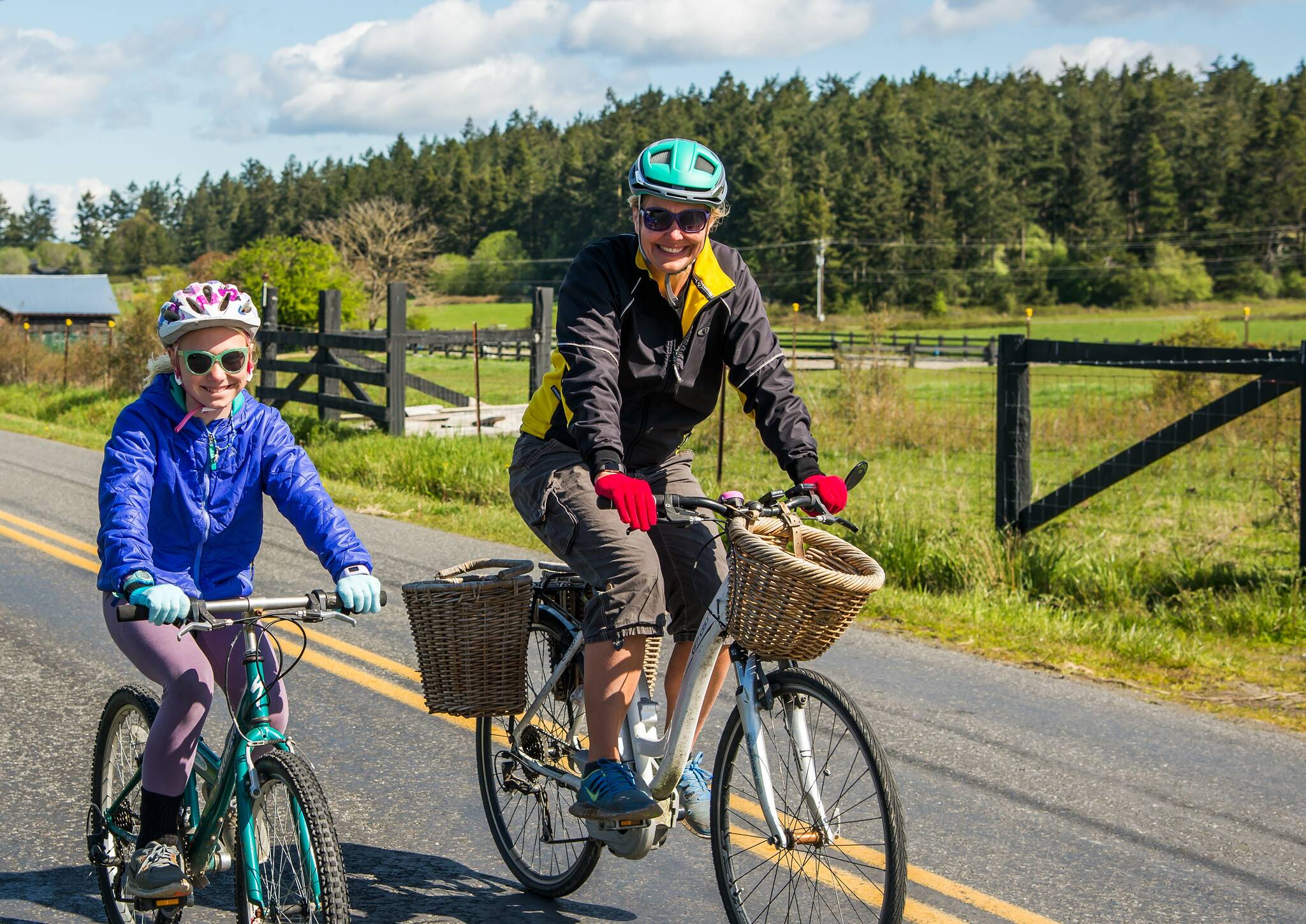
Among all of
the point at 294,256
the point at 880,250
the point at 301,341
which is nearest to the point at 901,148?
the point at 880,250

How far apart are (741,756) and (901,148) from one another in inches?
4757

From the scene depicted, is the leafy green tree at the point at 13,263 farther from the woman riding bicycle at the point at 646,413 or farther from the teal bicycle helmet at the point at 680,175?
the teal bicycle helmet at the point at 680,175

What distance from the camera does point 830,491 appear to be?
3.60 m

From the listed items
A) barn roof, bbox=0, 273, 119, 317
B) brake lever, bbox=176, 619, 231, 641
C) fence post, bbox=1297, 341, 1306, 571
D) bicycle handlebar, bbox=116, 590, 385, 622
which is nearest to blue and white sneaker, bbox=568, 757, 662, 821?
bicycle handlebar, bbox=116, 590, 385, 622

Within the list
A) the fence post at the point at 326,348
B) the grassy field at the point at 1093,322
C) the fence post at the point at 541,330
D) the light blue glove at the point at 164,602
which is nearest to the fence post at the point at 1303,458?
the light blue glove at the point at 164,602

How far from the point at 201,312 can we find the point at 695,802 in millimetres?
1889

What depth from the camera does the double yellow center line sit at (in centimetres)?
402

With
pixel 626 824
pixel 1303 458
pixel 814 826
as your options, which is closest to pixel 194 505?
pixel 626 824

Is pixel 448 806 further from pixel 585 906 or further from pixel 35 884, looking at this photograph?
pixel 35 884

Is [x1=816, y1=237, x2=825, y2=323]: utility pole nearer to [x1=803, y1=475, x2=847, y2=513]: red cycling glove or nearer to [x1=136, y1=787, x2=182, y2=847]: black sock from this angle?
[x1=803, y1=475, x2=847, y2=513]: red cycling glove

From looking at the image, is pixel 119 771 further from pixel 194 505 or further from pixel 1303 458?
pixel 1303 458

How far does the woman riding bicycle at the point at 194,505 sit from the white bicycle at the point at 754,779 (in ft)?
3.00

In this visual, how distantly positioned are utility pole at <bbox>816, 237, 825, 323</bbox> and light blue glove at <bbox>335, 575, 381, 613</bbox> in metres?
91.9

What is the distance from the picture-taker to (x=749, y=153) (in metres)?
117
